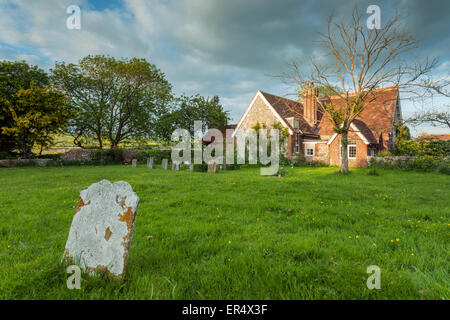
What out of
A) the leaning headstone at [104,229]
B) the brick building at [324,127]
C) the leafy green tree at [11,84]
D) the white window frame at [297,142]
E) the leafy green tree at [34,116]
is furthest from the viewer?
the white window frame at [297,142]

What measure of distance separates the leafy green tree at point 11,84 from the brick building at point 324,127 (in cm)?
2450

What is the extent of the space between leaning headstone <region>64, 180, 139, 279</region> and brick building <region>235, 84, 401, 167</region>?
2146 centimetres

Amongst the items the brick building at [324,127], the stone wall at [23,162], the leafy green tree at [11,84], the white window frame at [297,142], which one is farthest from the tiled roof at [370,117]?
the leafy green tree at [11,84]

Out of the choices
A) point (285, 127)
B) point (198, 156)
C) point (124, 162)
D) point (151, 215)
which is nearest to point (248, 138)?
point (285, 127)

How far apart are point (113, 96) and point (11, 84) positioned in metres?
10.4

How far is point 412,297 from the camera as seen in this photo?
7.57 feet

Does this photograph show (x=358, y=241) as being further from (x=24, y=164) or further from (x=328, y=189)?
(x=24, y=164)

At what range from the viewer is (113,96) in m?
29.7

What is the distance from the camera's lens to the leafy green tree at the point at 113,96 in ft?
90.4

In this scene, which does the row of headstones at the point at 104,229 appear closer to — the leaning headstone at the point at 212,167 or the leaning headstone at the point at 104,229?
the leaning headstone at the point at 104,229

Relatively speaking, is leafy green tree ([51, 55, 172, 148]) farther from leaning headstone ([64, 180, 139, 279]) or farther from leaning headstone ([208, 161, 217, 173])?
leaning headstone ([64, 180, 139, 279])

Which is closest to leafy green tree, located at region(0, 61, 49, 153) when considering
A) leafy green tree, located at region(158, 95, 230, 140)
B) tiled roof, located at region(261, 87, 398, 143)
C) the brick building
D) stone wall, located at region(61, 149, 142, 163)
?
stone wall, located at region(61, 149, 142, 163)

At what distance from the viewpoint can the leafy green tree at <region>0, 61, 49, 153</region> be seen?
772 inches

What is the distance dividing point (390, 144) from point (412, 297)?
29623mm
